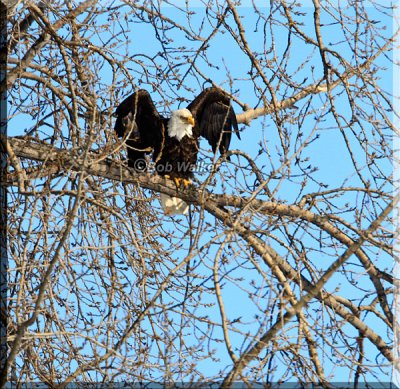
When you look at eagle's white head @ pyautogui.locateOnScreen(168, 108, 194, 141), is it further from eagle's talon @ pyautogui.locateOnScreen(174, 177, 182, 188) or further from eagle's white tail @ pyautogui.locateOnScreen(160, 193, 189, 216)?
eagle's white tail @ pyautogui.locateOnScreen(160, 193, 189, 216)

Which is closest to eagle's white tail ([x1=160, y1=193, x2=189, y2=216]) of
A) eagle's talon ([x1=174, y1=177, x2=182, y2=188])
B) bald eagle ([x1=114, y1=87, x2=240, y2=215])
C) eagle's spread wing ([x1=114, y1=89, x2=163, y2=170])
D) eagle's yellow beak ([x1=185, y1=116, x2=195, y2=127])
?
bald eagle ([x1=114, y1=87, x2=240, y2=215])

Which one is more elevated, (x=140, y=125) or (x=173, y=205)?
(x=140, y=125)

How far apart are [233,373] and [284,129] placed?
1.65m

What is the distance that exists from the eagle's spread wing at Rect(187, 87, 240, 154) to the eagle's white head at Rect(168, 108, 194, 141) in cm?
9

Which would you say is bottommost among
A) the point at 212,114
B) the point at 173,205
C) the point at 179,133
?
the point at 173,205

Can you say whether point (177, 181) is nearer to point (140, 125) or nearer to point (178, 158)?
point (178, 158)

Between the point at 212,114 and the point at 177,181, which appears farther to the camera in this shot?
the point at 212,114

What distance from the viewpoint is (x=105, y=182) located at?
220 inches

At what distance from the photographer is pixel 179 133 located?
6.43 m

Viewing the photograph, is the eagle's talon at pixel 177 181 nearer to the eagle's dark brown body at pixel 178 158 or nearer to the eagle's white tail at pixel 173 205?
the eagle's dark brown body at pixel 178 158

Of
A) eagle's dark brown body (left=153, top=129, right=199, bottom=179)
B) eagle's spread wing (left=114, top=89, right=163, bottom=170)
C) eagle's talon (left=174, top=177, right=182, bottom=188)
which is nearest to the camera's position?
eagle's spread wing (left=114, top=89, right=163, bottom=170)

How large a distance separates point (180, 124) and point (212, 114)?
0.93 feet

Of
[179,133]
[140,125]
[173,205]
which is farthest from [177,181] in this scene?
[140,125]

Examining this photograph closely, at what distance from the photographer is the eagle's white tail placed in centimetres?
635
